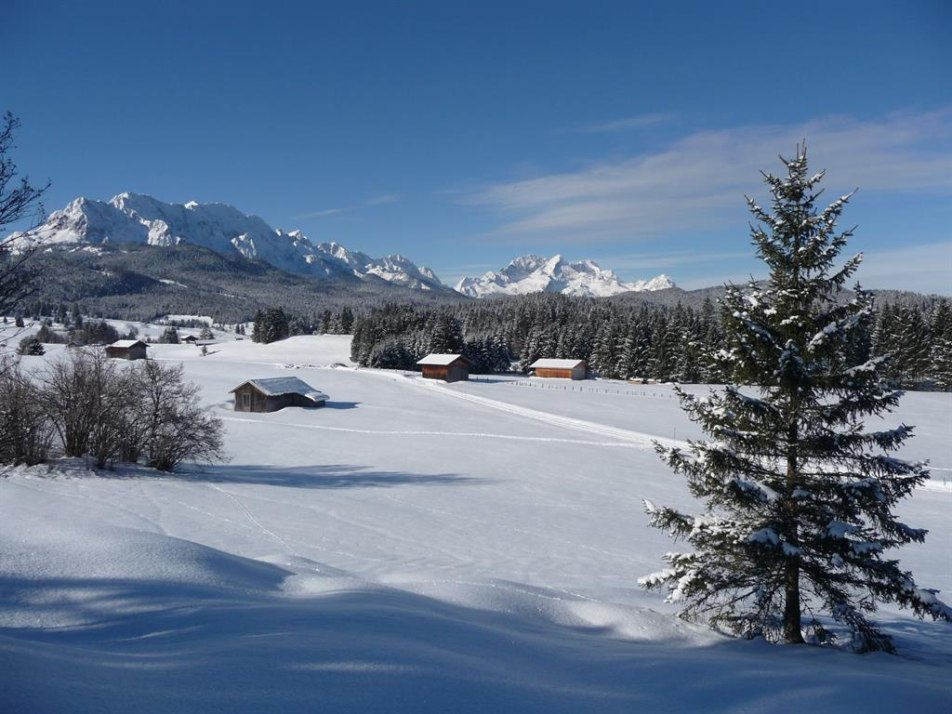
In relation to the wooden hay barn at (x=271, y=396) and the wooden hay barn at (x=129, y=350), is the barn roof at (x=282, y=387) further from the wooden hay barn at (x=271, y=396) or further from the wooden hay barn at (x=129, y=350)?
the wooden hay barn at (x=129, y=350)

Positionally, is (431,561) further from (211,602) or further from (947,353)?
(947,353)

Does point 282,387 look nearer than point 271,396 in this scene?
No

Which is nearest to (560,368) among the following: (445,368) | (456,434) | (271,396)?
(445,368)

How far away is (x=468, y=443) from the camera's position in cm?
4453

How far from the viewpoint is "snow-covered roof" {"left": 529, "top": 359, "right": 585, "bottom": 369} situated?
314 ft

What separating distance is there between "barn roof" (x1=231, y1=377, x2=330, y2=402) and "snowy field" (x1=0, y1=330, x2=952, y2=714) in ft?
109

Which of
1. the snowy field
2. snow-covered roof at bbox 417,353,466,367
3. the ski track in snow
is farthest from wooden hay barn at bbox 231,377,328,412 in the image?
the snowy field

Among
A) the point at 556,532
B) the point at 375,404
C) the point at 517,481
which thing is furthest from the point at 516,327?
the point at 556,532

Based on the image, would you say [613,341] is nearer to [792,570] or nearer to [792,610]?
[792,610]

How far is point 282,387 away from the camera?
6369cm

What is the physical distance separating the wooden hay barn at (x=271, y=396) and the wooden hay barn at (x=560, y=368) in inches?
1721

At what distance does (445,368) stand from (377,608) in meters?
79.4

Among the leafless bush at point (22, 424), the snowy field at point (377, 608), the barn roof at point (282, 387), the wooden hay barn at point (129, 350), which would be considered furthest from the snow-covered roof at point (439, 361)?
the leafless bush at point (22, 424)

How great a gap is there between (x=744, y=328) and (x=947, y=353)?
89.5m
